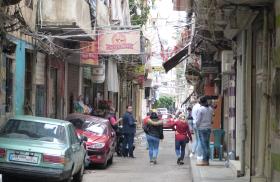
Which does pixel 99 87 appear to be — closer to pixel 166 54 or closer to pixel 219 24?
pixel 166 54

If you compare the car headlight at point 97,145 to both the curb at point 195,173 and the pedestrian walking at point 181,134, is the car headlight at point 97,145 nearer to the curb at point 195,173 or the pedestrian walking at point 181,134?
the curb at point 195,173

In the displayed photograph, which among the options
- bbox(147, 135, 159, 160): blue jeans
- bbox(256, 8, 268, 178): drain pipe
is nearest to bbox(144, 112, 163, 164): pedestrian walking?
bbox(147, 135, 159, 160): blue jeans

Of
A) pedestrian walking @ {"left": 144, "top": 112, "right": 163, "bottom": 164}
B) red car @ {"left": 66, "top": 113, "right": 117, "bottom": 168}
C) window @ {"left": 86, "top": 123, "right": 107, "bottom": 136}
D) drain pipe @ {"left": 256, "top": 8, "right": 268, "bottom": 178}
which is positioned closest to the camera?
drain pipe @ {"left": 256, "top": 8, "right": 268, "bottom": 178}

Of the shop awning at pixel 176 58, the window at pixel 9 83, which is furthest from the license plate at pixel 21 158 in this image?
the shop awning at pixel 176 58

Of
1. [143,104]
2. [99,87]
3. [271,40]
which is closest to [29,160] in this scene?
[271,40]

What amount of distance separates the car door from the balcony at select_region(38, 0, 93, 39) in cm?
575

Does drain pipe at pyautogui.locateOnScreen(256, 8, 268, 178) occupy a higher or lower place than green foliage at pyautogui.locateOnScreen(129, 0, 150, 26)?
lower

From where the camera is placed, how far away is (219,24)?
612 inches

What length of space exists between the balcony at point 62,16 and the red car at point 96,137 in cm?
280

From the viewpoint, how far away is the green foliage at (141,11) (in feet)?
130

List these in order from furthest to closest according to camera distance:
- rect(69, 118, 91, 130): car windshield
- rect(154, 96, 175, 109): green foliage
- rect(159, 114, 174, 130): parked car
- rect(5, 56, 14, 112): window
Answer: rect(154, 96, 175, 109): green foliage → rect(159, 114, 174, 130): parked car → rect(69, 118, 91, 130): car windshield → rect(5, 56, 14, 112): window

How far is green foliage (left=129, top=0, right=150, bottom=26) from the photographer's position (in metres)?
39.7

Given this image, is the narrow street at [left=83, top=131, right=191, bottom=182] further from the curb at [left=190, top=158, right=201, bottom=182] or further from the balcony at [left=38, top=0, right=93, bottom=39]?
the balcony at [left=38, top=0, right=93, bottom=39]

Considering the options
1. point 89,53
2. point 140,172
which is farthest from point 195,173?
point 89,53
